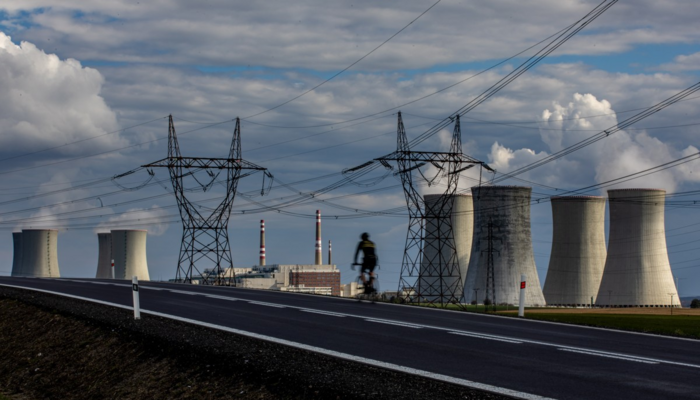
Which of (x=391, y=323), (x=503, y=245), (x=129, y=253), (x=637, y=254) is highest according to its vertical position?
(x=503, y=245)

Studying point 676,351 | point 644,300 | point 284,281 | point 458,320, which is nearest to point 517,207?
point 644,300

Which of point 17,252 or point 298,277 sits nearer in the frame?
point 17,252

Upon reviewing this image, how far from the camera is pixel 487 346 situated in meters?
9.30

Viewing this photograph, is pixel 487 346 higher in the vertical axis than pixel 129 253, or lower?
higher

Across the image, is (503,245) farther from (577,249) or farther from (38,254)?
(38,254)

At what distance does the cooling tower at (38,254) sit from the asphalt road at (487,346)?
67814 millimetres

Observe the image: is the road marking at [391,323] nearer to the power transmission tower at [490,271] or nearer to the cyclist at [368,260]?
the cyclist at [368,260]

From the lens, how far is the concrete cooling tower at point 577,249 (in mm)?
56500

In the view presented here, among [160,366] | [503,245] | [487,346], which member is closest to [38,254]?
[503,245]

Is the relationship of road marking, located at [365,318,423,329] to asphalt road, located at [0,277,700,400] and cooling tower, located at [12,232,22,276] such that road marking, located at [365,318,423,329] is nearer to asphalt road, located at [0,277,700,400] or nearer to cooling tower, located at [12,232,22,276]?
asphalt road, located at [0,277,700,400]

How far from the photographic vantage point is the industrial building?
81.1m

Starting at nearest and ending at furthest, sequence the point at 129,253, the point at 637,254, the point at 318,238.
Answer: the point at 637,254 < the point at 129,253 < the point at 318,238

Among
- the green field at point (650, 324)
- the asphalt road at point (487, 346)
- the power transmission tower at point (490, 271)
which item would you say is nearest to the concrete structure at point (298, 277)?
the power transmission tower at point (490, 271)

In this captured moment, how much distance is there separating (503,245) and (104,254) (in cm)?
4706
